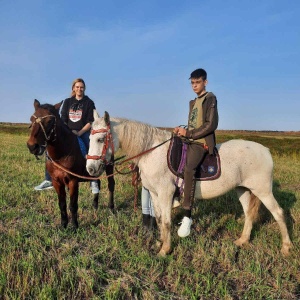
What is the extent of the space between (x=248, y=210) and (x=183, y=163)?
1.76 m

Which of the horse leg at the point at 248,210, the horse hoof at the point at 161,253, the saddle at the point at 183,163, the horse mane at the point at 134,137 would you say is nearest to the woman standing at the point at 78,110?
the horse mane at the point at 134,137

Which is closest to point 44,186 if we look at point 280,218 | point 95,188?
point 95,188

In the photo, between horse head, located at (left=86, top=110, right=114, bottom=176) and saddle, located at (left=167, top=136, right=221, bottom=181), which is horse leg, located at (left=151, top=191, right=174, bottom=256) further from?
horse head, located at (left=86, top=110, right=114, bottom=176)

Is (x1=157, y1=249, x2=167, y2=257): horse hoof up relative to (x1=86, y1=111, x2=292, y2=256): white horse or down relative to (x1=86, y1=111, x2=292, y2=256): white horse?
down

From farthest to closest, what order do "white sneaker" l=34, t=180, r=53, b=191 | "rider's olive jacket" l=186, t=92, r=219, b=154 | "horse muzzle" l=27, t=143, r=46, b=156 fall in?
"white sneaker" l=34, t=180, r=53, b=191 < "horse muzzle" l=27, t=143, r=46, b=156 < "rider's olive jacket" l=186, t=92, r=219, b=154

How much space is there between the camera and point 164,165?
4.29 m

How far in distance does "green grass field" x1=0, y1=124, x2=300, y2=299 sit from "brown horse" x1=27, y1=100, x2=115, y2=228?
58 cm

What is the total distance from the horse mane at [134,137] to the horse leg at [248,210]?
6.78 ft

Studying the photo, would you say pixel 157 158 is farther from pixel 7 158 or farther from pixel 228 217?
pixel 7 158

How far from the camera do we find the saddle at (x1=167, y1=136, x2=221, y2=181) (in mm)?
4316

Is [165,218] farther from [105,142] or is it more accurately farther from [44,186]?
[44,186]

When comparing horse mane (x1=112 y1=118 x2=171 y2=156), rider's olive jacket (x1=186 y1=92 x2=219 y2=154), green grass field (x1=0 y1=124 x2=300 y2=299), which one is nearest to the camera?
green grass field (x1=0 y1=124 x2=300 y2=299)

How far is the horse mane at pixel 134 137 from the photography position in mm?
4230

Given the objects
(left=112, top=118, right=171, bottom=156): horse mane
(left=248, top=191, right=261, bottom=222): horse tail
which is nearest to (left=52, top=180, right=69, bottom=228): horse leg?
(left=112, top=118, right=171, bottom=156): horse mane
